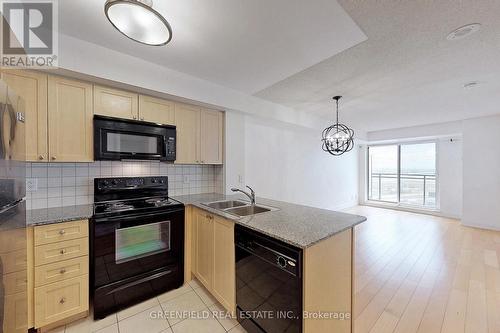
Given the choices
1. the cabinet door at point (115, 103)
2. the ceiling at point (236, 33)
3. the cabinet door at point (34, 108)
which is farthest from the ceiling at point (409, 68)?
the cabinet door at point (34, 108)

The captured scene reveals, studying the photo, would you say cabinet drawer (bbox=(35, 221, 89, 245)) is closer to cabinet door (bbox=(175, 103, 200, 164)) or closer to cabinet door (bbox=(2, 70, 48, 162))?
cabinet door (bbox=(2, 70, 48, 162))

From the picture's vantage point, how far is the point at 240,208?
2291 mm

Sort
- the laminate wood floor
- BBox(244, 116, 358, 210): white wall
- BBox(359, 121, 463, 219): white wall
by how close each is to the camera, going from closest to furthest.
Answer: the laminate wood floor < BBox(244, 116, 358, 210): white wall < BBox(359, 121, 463, 219): white wall

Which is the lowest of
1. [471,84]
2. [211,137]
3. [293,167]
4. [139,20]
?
[293,167]

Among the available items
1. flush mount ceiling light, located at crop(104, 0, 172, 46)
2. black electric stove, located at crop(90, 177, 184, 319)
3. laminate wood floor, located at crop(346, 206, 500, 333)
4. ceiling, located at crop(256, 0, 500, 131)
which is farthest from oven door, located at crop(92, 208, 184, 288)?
ceiling, located at crop(256, 0, 500, 131)

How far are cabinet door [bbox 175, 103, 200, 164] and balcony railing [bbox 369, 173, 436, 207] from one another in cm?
661

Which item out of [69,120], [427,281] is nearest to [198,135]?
[69,120]

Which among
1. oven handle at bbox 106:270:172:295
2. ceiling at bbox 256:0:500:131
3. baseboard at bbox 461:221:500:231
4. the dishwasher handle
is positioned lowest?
baseboard at bbox 461:221:500:231

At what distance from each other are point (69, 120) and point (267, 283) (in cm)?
227

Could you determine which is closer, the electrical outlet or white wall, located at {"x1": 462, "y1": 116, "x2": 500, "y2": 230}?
the electrical outlet

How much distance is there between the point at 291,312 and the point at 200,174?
7.63 feet

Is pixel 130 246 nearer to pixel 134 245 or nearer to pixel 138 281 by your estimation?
pixel 134 245

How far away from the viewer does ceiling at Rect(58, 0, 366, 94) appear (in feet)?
4.71

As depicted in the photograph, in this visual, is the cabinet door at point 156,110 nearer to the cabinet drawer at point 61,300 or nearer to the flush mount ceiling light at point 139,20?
the flush mount ceiling light at point 139,20
